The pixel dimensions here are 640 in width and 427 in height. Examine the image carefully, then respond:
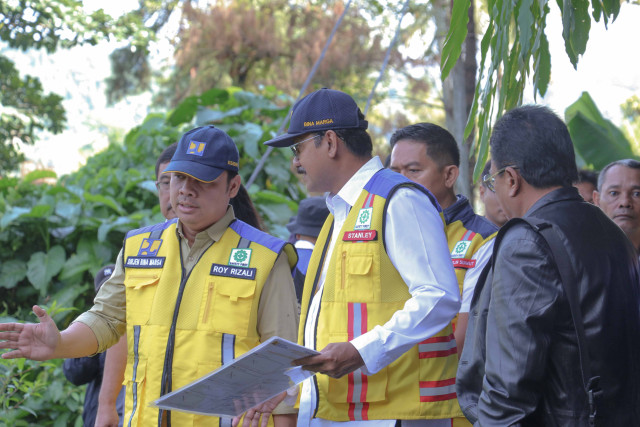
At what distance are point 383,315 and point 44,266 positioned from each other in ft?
16.9

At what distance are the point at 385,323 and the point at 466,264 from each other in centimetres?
99

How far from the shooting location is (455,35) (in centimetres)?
349

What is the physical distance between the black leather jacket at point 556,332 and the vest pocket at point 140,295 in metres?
1.49

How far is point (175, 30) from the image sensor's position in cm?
1650

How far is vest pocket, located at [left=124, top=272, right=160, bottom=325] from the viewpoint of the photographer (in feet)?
11.1

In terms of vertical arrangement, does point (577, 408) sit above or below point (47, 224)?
below

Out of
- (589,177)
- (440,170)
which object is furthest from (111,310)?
(589,177)

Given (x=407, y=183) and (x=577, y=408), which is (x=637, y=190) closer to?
(x=407, y=183)

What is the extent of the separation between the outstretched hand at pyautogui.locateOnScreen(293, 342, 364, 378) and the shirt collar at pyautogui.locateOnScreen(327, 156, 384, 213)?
657 mm

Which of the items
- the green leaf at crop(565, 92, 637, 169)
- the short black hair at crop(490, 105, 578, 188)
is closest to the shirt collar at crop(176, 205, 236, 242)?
the short black hair at crop(490, 105, 578, 188)

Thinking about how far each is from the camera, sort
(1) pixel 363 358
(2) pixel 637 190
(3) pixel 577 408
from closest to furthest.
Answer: (3) pixel 577 408 → (1) pixel 363 358 → (2) pixel 637 190

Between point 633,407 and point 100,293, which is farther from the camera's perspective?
point 100,293

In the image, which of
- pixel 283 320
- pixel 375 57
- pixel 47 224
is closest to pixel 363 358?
pixel 283 320

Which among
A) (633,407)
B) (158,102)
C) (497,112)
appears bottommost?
(633,407)
